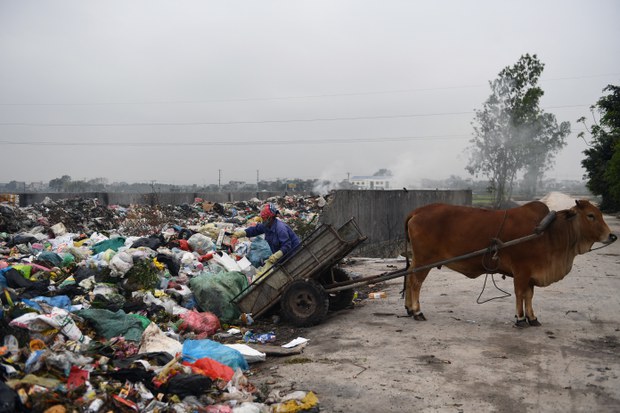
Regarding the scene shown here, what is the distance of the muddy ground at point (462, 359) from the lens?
186 inches

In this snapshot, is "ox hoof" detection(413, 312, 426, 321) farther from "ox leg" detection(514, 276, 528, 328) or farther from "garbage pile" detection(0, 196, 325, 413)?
"garbage pile" detection(0, 196, 325, 413)

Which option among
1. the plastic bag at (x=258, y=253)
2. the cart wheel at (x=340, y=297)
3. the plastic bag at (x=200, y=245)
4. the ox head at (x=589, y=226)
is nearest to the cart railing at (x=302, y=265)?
the cart wheel at (x=340, y=297)

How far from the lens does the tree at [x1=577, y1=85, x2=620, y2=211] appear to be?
2293 centimetres

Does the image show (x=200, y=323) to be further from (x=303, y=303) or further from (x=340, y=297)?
(x=340, y=297)

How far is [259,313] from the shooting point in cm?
750

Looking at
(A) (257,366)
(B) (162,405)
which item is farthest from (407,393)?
(B) (162,405)

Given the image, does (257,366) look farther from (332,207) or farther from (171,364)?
(332,207)

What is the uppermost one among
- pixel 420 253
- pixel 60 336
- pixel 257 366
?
pixel 420 253

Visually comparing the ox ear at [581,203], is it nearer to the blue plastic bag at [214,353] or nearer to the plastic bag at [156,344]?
the blue plastic bag at [214,353]

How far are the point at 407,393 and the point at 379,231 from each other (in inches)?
470

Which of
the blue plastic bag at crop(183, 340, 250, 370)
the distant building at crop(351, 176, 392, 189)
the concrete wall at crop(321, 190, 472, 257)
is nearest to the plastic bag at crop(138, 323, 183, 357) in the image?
the blue plastic bag at crop(183, 340, 250, 370)

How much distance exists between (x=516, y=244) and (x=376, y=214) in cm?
970

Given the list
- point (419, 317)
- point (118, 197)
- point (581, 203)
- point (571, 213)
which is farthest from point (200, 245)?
point (118, 197)

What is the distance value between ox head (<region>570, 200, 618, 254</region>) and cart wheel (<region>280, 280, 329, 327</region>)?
3512mm
